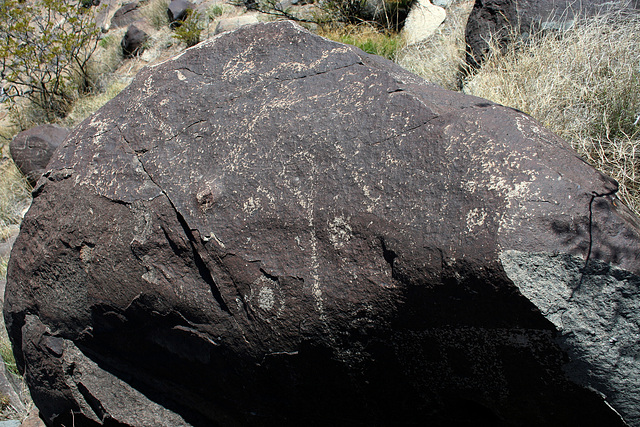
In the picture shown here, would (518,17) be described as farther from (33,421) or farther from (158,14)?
(158,14)

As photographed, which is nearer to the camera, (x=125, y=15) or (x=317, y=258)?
(x=317, y=258)


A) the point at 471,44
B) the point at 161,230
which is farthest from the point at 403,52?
the point at 161,230

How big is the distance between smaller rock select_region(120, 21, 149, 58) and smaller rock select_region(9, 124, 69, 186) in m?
3.75

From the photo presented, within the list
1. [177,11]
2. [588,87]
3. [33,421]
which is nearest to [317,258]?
→ [33,421]

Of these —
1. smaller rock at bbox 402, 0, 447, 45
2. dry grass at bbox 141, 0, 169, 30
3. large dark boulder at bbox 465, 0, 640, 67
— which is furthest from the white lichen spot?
dry grass at bbox 141, 0, 169, 30

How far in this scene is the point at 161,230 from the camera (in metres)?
1.78

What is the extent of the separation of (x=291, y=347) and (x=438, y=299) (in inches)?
19.3

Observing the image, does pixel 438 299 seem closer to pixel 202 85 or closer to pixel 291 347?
pixel 291 347

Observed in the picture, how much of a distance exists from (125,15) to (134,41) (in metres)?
2.15

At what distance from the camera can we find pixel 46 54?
7.08 m

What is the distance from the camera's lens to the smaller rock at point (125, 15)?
404 inches

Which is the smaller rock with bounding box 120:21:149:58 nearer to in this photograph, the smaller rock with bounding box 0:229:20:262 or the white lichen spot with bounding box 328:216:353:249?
the smaller rock with bounding box 0:229:20:262

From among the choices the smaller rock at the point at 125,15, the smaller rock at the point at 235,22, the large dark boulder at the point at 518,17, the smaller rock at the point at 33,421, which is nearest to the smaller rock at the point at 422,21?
the large dark boulder at the point at 518,17

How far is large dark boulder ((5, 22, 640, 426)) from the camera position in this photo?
139 centimetres
